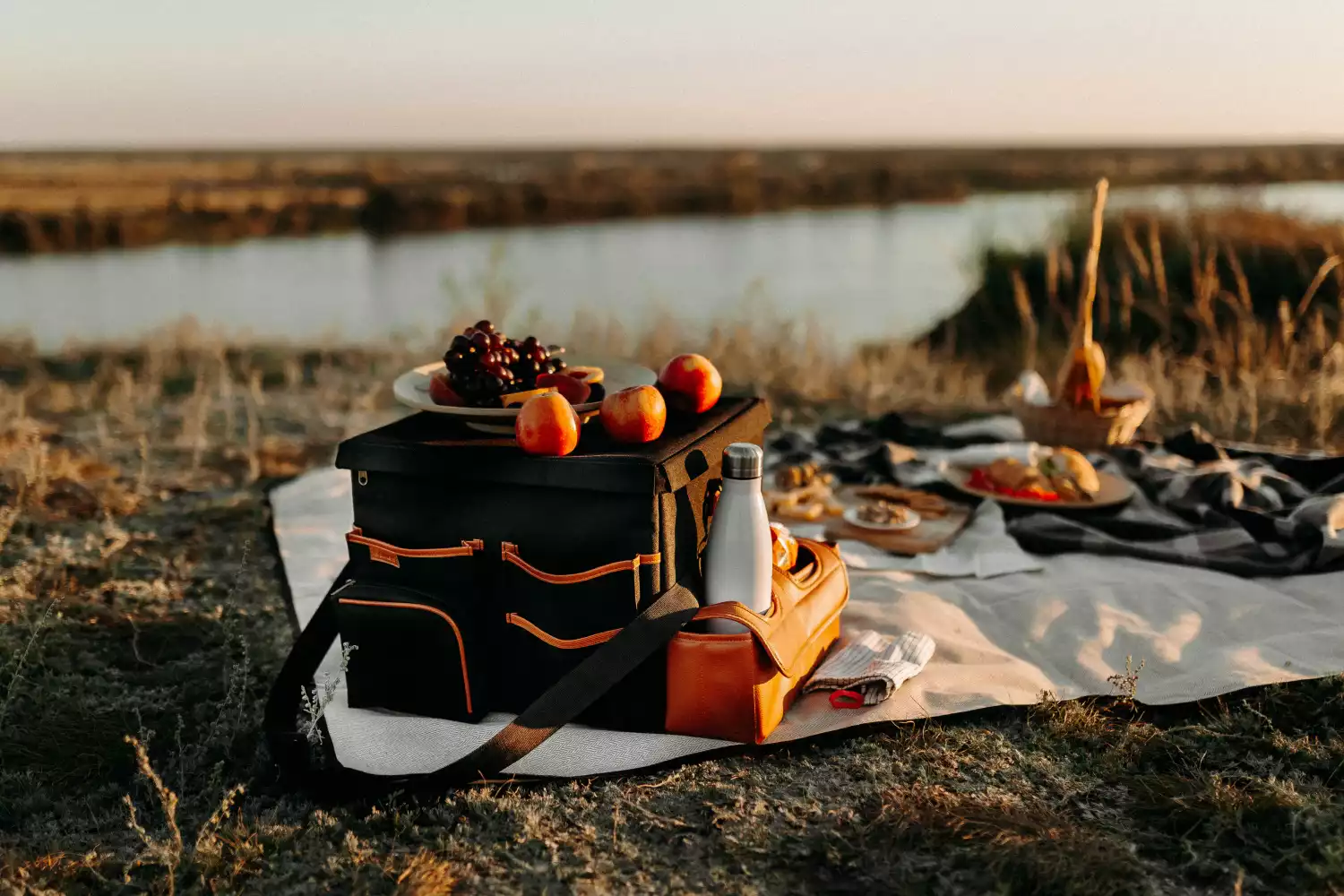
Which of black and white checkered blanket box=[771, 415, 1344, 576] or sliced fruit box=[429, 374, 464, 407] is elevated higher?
sliced fruit box=[429, 374, 464, 407]

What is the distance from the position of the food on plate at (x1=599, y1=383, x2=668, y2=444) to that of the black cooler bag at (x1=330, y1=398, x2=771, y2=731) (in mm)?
38

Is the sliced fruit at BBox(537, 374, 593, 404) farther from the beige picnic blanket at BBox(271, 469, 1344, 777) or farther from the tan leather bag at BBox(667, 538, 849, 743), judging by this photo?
the beige picnic blanket at BBox(271, 469, 1344, 777)

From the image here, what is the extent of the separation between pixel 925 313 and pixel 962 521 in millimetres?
6350

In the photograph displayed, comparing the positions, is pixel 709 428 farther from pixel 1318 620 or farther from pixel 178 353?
pixel 178 353

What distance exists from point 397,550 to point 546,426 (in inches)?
22.0

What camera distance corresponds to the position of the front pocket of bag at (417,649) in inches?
109

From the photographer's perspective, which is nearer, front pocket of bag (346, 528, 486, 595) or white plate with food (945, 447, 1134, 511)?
A: front pocket of bag (346, 528, 486, 595)

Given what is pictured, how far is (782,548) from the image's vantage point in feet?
10.2

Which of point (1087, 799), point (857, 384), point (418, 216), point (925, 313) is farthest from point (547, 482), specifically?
point (418, 216)

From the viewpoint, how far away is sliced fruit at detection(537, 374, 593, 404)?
9.69 ft

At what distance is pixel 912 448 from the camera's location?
207 inches

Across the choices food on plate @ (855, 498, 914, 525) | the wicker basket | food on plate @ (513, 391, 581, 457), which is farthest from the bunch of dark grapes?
the wicker basket

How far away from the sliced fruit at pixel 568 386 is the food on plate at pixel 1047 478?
7.28 feet

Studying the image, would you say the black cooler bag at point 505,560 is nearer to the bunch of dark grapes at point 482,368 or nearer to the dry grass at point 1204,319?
the bunch of dark grapes at point 482,368
